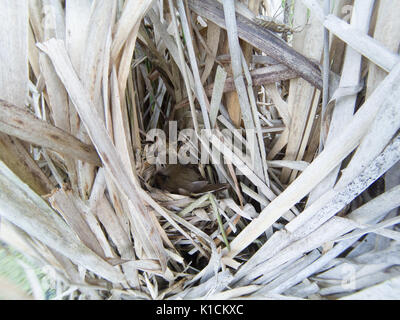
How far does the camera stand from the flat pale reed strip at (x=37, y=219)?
220 mm

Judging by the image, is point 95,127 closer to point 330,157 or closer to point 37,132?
point 37,132

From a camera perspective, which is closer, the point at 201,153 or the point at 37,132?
the point at 37,132

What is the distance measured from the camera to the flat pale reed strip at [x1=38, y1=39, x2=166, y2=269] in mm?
247

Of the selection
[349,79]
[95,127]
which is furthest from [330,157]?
[95,127]

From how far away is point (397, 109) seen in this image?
229 mm

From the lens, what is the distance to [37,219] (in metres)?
0.24

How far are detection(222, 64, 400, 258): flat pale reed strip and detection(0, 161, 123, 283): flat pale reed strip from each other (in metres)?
0.18

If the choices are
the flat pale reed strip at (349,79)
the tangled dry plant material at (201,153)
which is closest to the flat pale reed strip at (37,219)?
the tangled dry plant material at (201,153)

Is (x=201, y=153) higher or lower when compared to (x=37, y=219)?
higher

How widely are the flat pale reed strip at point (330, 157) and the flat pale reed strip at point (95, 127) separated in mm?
130

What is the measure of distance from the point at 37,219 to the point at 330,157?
0.29 meters

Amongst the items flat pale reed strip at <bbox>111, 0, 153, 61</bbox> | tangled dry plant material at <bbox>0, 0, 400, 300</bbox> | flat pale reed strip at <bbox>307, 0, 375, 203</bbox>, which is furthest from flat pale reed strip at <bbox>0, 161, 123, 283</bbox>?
flat pale reed strip at <bbox>307, 0, 375, 203</bbox>

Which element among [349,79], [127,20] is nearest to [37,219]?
[127,20]

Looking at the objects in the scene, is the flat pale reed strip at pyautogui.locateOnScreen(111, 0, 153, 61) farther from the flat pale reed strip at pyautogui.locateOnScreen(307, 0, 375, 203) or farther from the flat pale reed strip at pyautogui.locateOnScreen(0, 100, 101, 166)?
the flat pale reed strip at pyautogui.locateOnScreen(307, 0, 375, 203)
